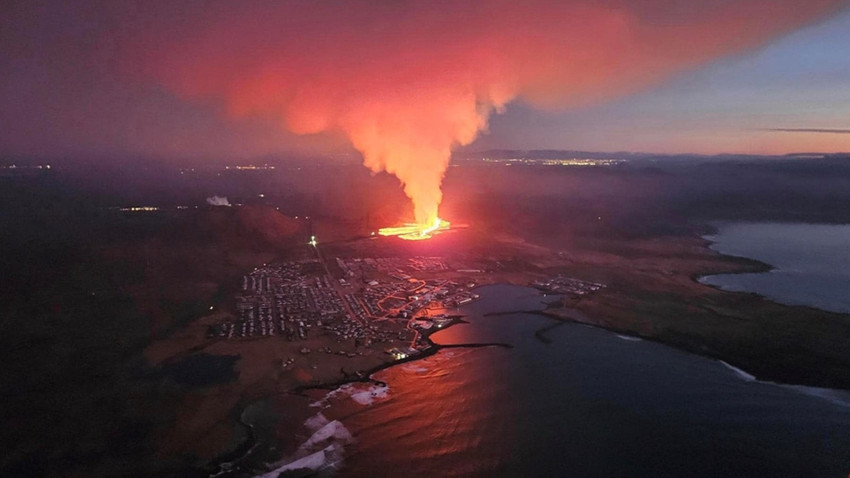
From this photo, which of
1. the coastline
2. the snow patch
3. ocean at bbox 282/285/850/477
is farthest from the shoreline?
the snow patch

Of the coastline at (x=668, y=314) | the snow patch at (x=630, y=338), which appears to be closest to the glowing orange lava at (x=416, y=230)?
the coastline at (x=668, y=314)

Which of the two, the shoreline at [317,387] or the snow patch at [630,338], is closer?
the shoreline at [317,387]

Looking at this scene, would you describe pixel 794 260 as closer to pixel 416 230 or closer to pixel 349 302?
pixel 416 230

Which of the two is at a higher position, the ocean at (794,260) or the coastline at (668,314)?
the coastline at (668,314)

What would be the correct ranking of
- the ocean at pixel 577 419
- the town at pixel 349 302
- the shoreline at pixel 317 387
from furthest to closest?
the town at pixel 349 302, the ocean at pixel 577 419, the shoreline at pixel 317 387

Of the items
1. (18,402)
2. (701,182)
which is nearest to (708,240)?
(18,402)

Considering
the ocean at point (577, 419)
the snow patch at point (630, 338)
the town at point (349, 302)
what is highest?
the town at point (349, 302)

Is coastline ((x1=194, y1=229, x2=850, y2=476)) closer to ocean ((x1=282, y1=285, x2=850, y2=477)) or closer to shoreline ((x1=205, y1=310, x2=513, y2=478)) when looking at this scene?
shoreline ((x1=205, y1=310, x2=513, y2=478))

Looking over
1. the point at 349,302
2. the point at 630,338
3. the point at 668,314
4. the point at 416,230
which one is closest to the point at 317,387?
the point at 349,302

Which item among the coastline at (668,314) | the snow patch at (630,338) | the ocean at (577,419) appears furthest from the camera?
the snow patch at (630,338)

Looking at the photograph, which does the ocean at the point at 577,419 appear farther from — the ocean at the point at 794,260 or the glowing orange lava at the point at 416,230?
the glowing orange lava at the point at 416,230
